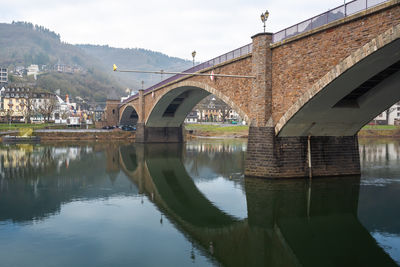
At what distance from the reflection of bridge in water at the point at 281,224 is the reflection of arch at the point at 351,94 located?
3.61 metres

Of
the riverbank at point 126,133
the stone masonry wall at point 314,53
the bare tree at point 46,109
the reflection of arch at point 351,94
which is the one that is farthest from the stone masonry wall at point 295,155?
the bare tree at point 46,109

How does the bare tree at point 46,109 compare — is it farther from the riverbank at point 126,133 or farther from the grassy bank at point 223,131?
the grassy bank at point 223,131

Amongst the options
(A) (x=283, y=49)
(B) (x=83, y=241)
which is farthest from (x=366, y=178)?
(B) (x=83, y=241)

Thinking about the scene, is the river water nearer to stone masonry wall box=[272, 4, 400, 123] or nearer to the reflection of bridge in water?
the reflection of bridge in water

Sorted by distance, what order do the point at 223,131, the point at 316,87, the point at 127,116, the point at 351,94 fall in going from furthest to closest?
1. the point at 127,116
2. the point at 223,131
3. the point at 351,94
4. the point at 316,87

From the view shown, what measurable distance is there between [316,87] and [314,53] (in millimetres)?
1960

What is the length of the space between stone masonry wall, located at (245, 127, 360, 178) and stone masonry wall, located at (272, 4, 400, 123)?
1.64 meters

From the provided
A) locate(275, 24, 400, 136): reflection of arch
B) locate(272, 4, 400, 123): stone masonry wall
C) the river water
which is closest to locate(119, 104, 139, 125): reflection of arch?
the river water

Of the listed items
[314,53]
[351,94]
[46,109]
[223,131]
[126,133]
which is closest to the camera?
[314,53]

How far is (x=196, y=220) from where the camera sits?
614 inches

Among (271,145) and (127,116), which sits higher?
(127,116)

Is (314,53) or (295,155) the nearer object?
(314,53)

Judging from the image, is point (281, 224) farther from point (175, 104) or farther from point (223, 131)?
point (223, 131)

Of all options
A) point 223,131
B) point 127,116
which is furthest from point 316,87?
point 127,116
